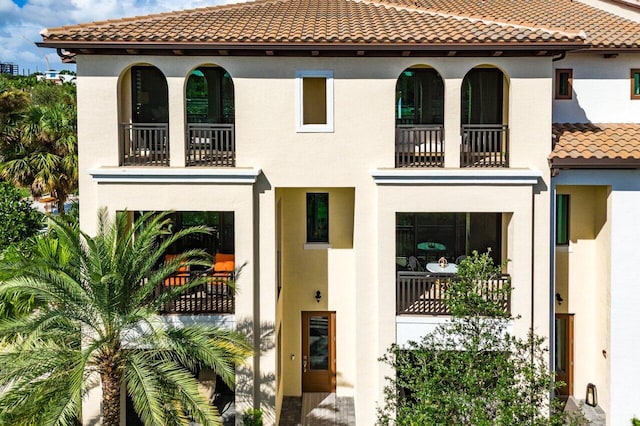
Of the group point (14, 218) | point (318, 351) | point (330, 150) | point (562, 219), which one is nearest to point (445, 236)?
point (562, 219)

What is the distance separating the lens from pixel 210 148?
15.1 metres

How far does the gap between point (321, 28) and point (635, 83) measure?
1063 centimetres

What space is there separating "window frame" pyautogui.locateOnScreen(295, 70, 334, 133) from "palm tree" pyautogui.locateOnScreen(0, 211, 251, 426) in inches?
198

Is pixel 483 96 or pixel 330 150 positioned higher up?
pixel 483 96

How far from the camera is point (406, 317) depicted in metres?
15.1

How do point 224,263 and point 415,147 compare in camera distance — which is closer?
point 415,147

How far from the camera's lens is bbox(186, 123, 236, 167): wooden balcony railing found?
15.2 meters

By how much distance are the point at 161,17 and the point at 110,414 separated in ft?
36.3

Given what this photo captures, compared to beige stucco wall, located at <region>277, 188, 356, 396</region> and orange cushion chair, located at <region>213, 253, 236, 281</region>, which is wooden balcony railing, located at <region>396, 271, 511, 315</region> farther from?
Answer: orange cushion chair, located at <region>213, 253, 236, 281</region>

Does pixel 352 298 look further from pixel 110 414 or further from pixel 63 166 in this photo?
pixel 63 166

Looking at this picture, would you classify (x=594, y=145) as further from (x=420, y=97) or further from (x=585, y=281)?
(x=420, y=97)

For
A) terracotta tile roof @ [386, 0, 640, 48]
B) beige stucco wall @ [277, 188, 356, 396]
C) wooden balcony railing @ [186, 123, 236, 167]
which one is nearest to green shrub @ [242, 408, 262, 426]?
beige stucco wall @ [277, 188, 356, 396]

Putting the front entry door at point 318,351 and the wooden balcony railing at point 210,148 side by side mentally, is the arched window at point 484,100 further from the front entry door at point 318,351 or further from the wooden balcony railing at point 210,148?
the front entry door at point 318,351

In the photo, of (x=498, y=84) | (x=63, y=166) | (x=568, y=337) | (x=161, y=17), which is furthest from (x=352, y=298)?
(x=63, y=166)
